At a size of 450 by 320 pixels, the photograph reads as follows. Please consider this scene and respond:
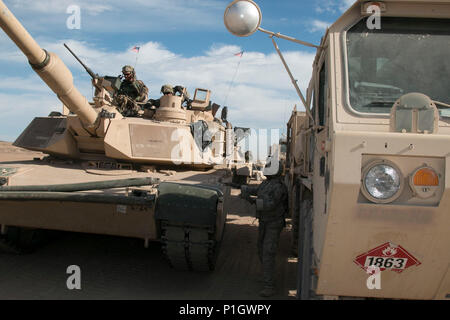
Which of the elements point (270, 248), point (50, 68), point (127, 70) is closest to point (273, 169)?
point (270, 248)

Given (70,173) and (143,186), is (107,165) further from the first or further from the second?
(143,186)

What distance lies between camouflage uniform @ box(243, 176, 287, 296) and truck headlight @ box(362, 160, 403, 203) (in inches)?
102

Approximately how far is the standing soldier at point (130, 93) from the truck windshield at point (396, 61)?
525 cm

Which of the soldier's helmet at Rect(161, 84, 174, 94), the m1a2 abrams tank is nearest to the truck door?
the m1a2 abrams tank

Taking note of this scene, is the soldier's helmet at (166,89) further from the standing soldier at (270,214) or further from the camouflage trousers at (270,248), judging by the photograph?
the camouflage trousers at (270,248)

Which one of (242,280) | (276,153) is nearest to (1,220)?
(242,280)

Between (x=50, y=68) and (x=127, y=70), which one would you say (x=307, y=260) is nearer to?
Answer: (x=50, y=68)

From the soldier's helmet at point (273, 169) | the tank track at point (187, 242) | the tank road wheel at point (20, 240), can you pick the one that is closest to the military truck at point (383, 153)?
the tank track at point (187, 242)

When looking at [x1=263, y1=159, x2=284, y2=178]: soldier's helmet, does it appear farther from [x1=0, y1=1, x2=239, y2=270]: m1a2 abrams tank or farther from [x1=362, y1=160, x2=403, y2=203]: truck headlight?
[x1=362, y1=160, x2=403, y2=203]: truck headlight

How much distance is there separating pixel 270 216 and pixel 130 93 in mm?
4267

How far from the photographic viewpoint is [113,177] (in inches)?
224

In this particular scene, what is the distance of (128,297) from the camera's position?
4.97 metres

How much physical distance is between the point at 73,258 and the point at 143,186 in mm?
2354

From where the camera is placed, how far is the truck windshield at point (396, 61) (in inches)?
118
